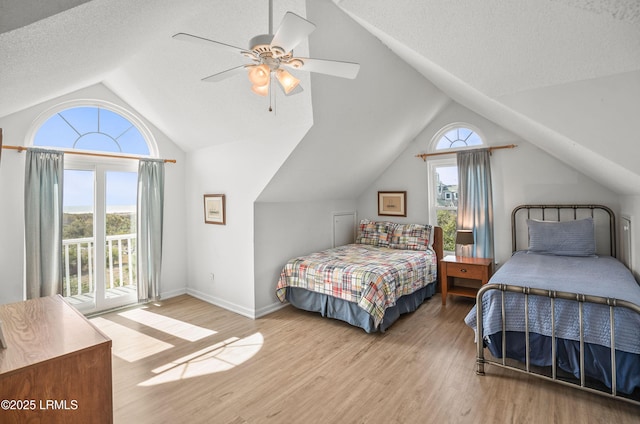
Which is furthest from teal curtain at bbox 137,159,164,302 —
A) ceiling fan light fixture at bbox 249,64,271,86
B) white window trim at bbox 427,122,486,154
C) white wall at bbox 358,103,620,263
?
white window trim at bbox 427,122,486,154

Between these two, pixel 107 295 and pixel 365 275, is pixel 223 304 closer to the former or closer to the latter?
pixel 107 295

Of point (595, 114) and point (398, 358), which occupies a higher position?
point (595, 114)

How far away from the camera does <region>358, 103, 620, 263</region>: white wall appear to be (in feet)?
12.1

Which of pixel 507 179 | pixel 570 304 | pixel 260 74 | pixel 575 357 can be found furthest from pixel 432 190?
pixel 260 74

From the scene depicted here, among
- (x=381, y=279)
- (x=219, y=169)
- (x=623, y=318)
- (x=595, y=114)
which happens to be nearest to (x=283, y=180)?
(x=219, y=169)

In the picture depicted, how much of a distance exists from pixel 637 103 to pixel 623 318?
129 cm

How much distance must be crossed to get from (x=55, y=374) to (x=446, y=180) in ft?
15.2

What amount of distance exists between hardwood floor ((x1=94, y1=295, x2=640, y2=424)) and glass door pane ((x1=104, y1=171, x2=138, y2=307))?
2.14 feet

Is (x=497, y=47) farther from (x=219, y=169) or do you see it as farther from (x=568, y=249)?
(x=219, y=169)

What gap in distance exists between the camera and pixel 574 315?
210 centimetres

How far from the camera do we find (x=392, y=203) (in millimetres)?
5055

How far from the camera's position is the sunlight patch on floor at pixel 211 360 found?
248 cm

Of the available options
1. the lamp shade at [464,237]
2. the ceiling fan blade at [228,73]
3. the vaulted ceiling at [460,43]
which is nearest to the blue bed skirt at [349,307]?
the lamp shade at [464,237]

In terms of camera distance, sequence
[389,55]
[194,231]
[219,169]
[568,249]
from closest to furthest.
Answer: [389,55]
[568,249]
[219,169]
[194,231]
